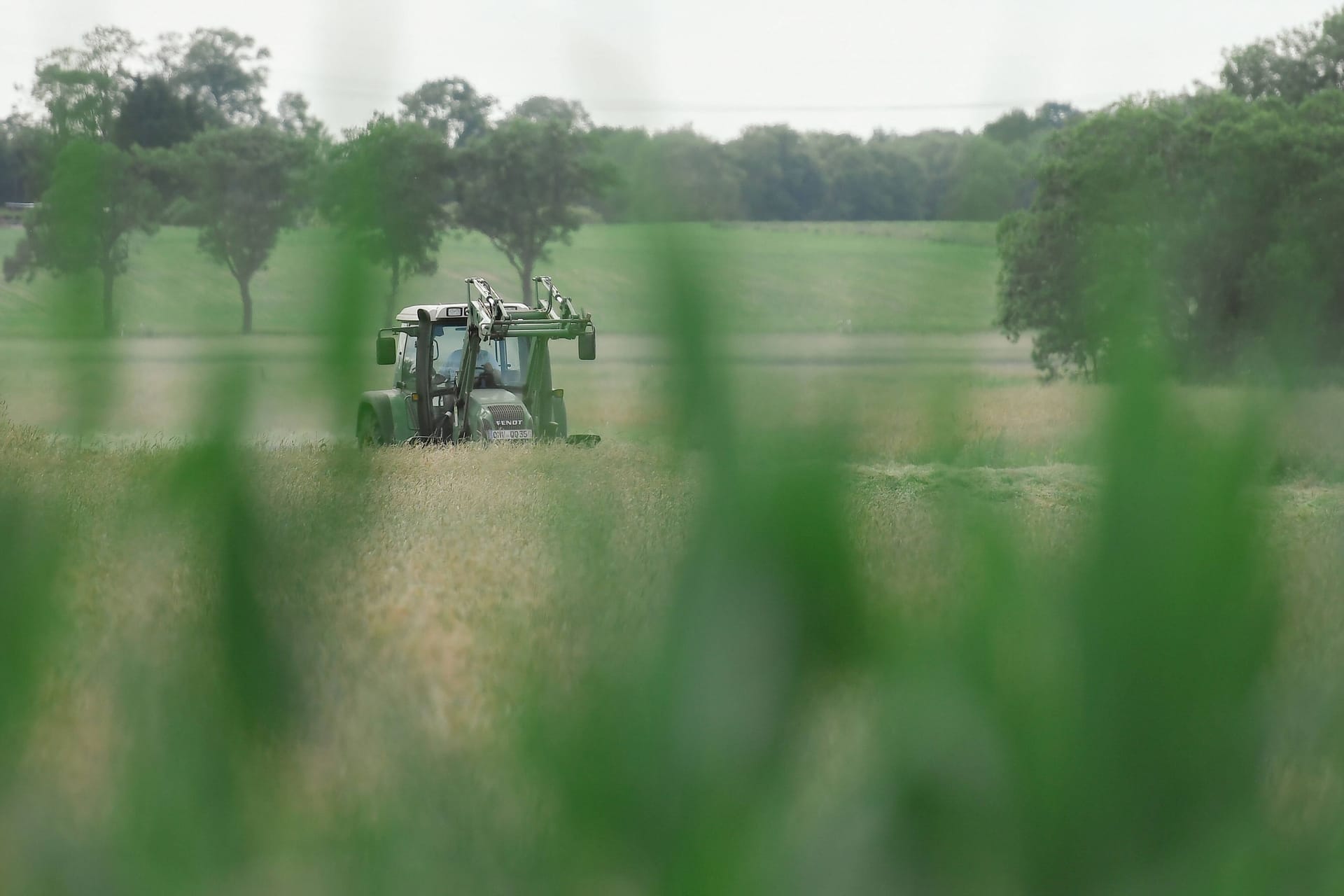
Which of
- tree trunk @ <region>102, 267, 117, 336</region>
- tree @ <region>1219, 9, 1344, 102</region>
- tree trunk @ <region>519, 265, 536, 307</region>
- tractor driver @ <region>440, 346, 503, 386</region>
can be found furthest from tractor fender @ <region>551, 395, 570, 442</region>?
tree @ <region>1219, 9, 1344, 102</region>

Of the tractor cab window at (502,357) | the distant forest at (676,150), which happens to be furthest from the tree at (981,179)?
the tractor cab window at (502,357)

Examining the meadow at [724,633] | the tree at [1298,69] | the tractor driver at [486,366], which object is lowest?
the tractor driver at [486,366]

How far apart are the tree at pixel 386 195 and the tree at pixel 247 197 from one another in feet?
A: 0.06

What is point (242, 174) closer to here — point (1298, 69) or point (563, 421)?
point (563, 421)

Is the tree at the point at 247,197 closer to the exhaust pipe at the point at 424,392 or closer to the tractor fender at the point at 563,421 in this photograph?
the tractor fender at the point at 563,421

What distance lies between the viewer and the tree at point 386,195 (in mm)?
538

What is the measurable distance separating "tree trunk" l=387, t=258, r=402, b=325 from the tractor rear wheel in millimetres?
49

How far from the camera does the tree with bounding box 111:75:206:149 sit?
24.7 inches

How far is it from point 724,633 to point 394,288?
0.60ft

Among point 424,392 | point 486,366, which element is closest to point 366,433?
point 424,392

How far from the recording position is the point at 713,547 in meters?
0.51

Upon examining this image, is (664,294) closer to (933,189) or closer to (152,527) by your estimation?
(933,189)

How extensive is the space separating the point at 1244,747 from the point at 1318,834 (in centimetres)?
4

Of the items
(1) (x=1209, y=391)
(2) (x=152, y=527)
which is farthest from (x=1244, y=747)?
(2) (x=152, y=527)
